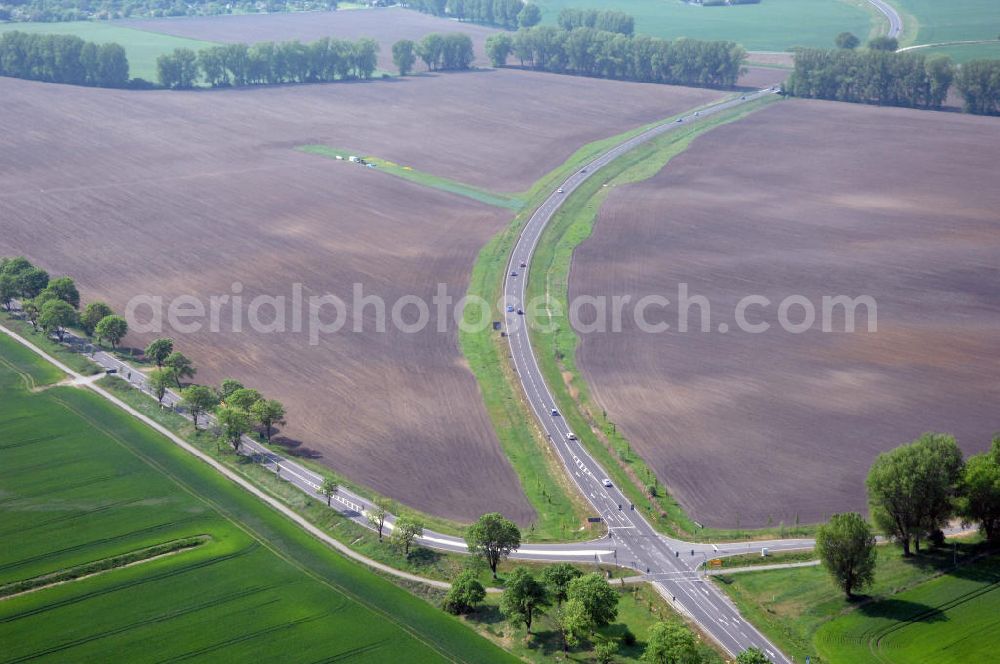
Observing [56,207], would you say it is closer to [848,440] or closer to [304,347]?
[304,347]

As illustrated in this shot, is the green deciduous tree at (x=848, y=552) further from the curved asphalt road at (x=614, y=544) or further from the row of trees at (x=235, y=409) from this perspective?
the row of trees at (x=235, y=409)

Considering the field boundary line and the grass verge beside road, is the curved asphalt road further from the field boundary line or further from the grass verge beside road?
the field boundary line

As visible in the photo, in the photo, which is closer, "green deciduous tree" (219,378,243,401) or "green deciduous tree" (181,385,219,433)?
"green deciduous tree" (181,385,219,433)

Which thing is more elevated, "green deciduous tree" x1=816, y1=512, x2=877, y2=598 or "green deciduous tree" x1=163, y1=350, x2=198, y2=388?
"green deciduous tree" x1=163, y1=350, x2=198, y2=388

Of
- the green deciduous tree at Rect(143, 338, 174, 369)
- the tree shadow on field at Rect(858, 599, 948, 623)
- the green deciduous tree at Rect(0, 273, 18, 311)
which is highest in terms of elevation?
the green deciduous tree at Rect(0, 273, 18, 311)

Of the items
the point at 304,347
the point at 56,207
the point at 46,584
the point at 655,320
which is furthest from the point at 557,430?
the point at 56,207

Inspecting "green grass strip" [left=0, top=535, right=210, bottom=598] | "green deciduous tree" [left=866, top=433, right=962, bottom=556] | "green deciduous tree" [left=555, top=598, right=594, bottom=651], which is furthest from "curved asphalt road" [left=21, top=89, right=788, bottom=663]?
"green grass strip" [left=0, top=535, right=210, bottom=598]
